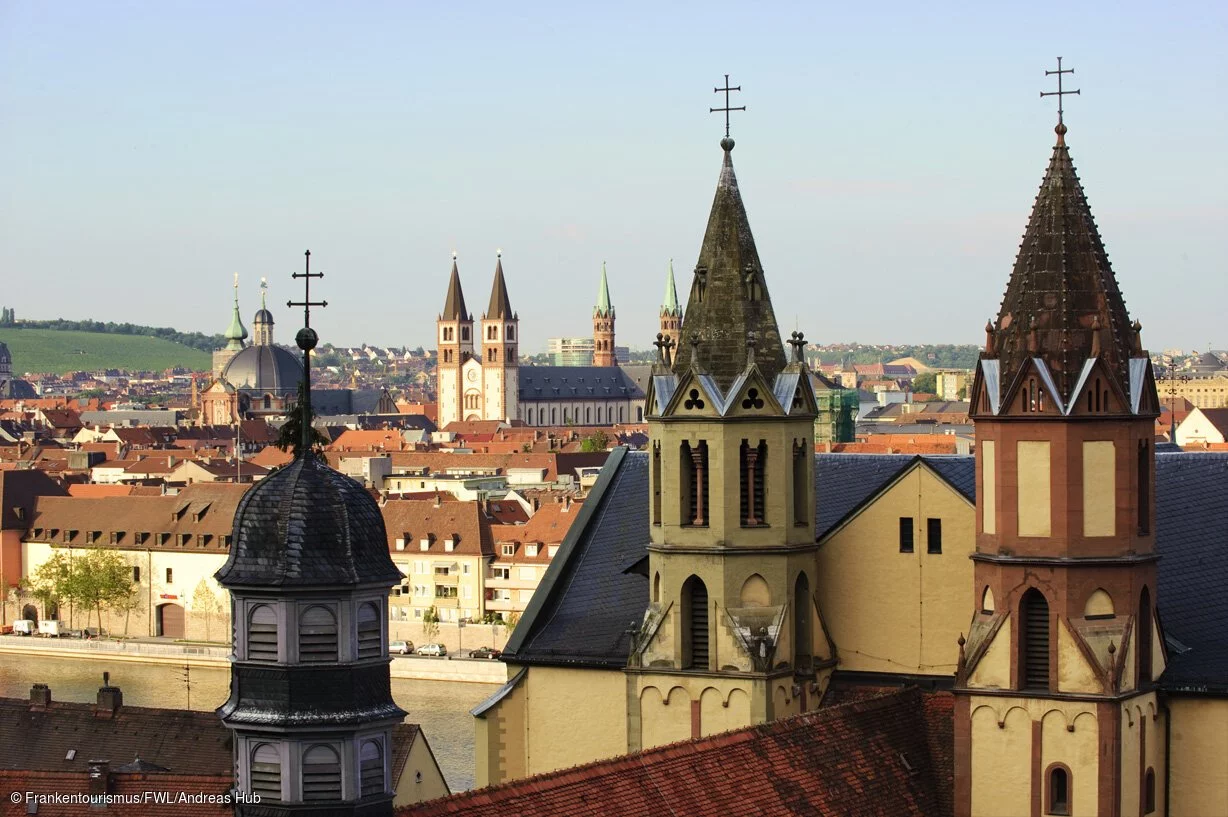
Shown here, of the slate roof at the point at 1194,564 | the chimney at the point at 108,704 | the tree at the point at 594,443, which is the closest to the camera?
the slate roof at the point at 1194,564

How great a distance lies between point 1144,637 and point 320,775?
1120cm

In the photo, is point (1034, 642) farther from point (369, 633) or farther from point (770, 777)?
point (369, 633)

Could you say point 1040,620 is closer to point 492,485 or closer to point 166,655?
point 166,655

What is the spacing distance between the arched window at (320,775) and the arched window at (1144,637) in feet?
35.7

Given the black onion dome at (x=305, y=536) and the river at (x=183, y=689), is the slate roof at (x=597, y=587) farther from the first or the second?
the river at (x=183, y=689)

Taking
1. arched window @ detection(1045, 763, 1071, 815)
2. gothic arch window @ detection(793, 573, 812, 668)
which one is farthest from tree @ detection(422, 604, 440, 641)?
arched window @ detection(1045, 763, 1071, 815)

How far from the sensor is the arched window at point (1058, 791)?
27812mm

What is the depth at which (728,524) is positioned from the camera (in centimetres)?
3123

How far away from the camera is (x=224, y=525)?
10431cm

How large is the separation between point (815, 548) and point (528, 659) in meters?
4.26

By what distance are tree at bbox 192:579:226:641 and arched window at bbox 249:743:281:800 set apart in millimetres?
80528

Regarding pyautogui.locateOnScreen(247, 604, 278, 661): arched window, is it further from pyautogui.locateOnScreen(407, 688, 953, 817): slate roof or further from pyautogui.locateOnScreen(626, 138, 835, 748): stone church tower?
pyautogui.locateOnScreen(626, 138, 835, 748): stone church tower

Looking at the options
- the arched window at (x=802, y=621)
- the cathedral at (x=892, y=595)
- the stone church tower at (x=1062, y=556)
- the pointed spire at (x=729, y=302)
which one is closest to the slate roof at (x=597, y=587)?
the cathedral at (x=892, y=595)

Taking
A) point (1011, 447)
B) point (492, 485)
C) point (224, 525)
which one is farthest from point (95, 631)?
point (1011, 447)
